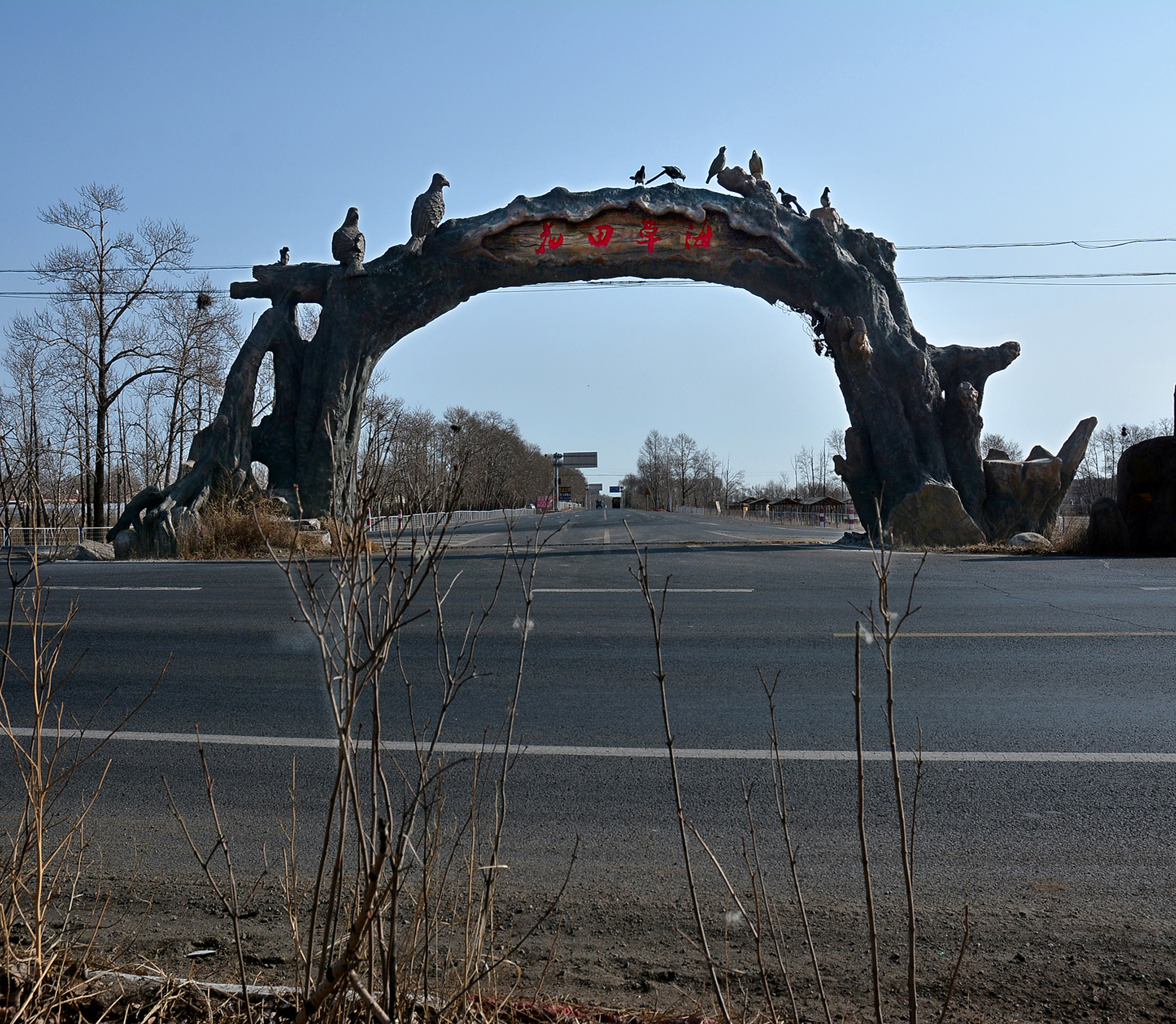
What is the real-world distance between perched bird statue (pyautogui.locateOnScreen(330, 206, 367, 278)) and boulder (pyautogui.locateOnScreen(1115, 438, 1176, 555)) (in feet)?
50.0

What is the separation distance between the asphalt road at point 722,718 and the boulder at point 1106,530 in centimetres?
585

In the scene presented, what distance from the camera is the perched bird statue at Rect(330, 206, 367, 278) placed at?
19.5 m

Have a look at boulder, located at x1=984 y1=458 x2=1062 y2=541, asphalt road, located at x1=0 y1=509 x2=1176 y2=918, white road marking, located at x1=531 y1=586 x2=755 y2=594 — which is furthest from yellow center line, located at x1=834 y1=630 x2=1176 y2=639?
boulder, located at x1=984 y1=458 x2=1062 y2=541

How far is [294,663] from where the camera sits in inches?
242

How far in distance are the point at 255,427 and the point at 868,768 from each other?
18.7 metres

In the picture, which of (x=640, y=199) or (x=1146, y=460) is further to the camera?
(x=640, y=199)

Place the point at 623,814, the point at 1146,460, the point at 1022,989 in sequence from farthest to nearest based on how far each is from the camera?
1. the point at 1146,460
2. the point at 623,814
3. the point at 1022,989

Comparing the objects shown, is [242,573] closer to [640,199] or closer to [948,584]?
[948,584]

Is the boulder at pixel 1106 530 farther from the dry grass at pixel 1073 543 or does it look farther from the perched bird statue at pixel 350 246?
the perched bird statue at pixel 350 246

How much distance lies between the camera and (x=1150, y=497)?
14.4 metres

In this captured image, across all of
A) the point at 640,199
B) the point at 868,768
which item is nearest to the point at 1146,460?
the point at 640,199

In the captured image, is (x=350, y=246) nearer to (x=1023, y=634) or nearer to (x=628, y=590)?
(x=628, y=590)

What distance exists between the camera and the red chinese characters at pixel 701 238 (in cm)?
1878

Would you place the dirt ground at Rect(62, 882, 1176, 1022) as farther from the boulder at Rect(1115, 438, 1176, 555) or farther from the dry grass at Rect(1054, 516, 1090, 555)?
the dry grass at Rect(1054, 516, 1090, 555)
